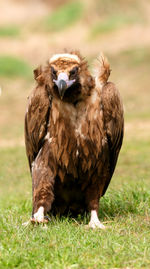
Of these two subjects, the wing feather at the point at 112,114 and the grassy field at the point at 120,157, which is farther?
the wing feather at the point at 112,114

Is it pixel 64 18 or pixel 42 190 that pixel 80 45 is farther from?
pixel 42 190

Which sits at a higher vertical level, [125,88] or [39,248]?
[125,88]

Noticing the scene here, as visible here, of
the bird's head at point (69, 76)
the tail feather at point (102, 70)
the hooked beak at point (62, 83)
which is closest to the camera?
the hooked beak at point (62, 83)

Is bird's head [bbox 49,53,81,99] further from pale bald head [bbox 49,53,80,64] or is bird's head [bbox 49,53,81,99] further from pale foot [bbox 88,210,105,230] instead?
pale foot [bbox 88,210,105,230]

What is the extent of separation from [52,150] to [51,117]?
297mm

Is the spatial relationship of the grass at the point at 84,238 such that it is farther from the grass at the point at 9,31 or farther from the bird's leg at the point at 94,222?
the grass at the point at 9,31

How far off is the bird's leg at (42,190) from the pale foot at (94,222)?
40 cm

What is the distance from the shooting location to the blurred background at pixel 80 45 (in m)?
15.7

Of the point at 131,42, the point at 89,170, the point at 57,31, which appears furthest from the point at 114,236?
the point at 57,31

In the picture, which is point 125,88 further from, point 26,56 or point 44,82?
point 44,82

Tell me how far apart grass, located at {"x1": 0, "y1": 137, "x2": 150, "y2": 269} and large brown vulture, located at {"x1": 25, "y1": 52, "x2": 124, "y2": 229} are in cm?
28

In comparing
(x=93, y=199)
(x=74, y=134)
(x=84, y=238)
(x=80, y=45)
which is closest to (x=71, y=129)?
(x=74, y=134)

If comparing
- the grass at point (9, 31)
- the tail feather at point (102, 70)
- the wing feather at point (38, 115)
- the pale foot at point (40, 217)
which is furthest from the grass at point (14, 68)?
the pale foot at point (40, 217)

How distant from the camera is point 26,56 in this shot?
2412 cm
